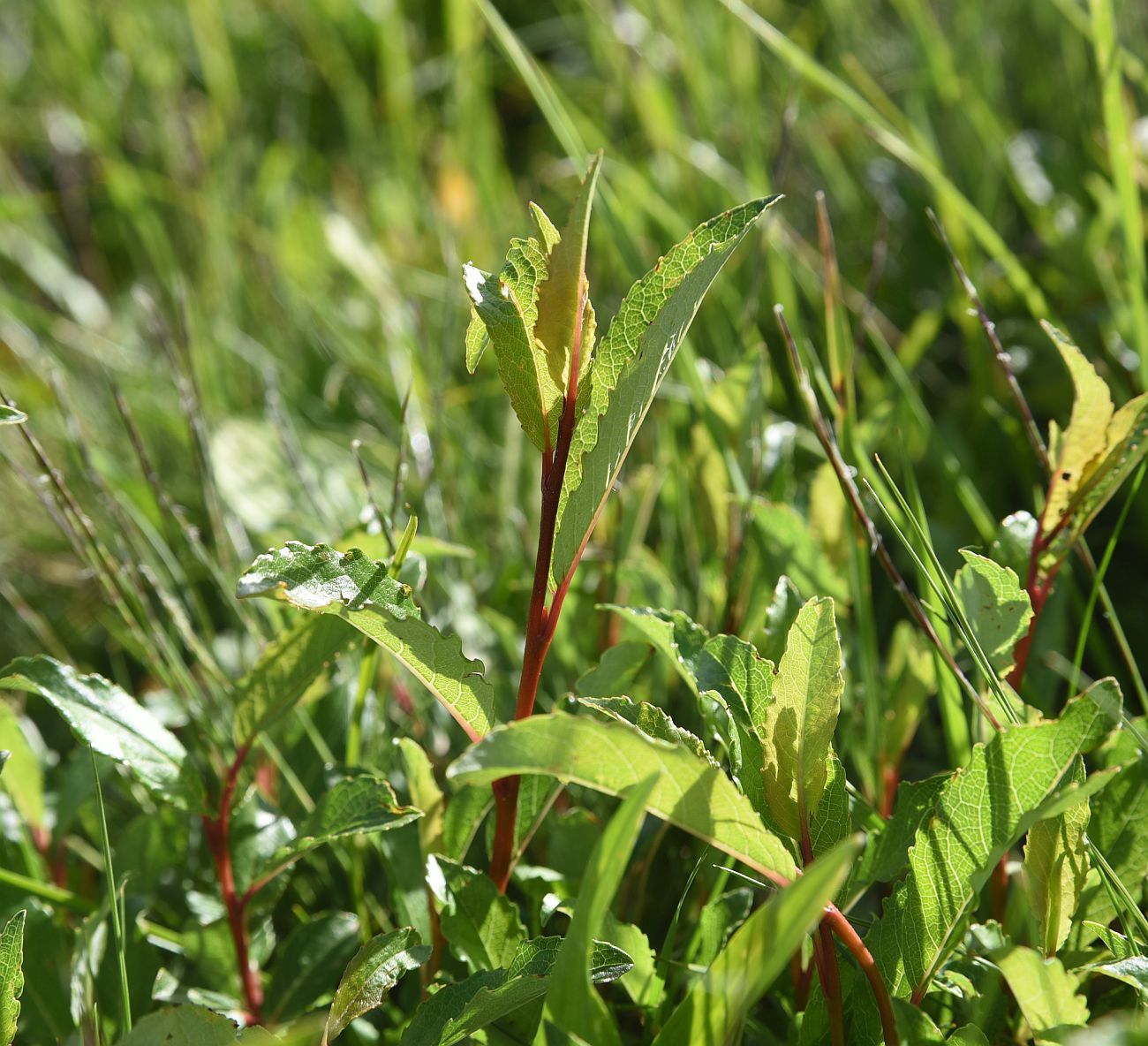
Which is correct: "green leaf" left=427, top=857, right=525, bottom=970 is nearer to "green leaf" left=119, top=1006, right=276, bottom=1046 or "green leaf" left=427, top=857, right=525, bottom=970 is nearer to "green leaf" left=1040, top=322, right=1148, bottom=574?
"green leaf" left=119, top=1006, right=276, bottom=1046

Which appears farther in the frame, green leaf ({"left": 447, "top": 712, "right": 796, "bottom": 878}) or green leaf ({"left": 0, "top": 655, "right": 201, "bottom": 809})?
green leaf ({"left": 0, "top": 655, "right": 201, "bottom": 809})

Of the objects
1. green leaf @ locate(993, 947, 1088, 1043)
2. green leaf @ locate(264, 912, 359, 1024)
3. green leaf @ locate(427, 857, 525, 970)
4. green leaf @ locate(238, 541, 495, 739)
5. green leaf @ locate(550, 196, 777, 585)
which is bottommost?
green leaf @ locate(264, 912, 359, 1024)

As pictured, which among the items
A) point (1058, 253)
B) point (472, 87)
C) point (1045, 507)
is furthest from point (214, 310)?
point (1045, 507)

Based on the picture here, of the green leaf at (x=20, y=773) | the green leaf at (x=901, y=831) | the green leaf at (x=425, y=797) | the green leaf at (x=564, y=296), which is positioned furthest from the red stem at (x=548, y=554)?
the green leaf at (x=20, y=773)

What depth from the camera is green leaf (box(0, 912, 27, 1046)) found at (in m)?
0.59

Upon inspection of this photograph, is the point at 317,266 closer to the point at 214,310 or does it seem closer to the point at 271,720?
the point at 214,310

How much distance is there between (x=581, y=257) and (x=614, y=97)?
1.02 metres

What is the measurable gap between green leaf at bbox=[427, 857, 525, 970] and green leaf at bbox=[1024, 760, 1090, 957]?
0.96 ft

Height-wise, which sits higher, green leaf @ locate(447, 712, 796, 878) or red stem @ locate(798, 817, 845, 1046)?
green leaf @ locate(447, 712, 796, 878)

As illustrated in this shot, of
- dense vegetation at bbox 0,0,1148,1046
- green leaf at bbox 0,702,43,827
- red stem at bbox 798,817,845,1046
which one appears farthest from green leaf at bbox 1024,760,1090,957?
green leaf at bbox 0,702,43,827

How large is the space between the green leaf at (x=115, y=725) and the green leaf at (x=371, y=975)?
0.17 meters

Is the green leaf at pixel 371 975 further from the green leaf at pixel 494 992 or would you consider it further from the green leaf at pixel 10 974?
the green leaf at pixel 10 974

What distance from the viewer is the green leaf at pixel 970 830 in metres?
0.55

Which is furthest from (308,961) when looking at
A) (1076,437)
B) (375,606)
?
(1076,437)
